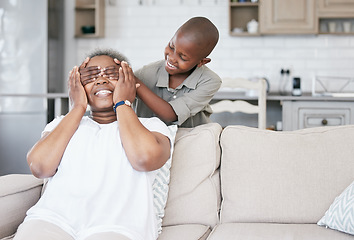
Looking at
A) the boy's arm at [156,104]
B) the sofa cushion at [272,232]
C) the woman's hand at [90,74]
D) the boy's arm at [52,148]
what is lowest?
the sofa cushion at [272,232]

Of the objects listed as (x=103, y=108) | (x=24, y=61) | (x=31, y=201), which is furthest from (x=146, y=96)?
(x=24, y=61)

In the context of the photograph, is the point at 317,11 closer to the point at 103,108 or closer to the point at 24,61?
the point at 24,61

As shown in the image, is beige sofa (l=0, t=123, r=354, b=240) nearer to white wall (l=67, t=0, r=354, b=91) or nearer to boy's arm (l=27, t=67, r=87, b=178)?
boy's arm (l=27, t=67, r=87, b=178)

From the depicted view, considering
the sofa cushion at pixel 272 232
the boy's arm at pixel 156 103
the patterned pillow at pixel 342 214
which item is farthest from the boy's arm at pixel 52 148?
the patterned pillow at pixel 342 214

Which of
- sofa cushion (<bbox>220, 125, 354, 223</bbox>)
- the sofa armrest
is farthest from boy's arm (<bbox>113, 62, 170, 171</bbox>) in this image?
the sofa armrest

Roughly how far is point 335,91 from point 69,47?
97.1 inches

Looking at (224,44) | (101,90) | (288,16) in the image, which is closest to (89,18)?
(224,44)

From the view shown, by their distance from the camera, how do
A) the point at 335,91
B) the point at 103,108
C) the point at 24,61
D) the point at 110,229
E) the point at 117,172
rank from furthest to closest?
1. the point at 335,91
2. the point at 24,61
3. the point at 103,108
4. the point at 117,172
5. the point at 110,229

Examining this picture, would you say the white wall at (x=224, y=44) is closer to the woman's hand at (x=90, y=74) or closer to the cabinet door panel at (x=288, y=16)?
the cabinet door panel at (x=288, y=16)

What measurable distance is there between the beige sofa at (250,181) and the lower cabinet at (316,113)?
193 cm

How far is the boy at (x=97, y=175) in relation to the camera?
1.46 metres

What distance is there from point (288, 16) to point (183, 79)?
239cm

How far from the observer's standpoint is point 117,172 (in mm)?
1547

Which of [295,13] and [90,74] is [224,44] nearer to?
[295,13]
